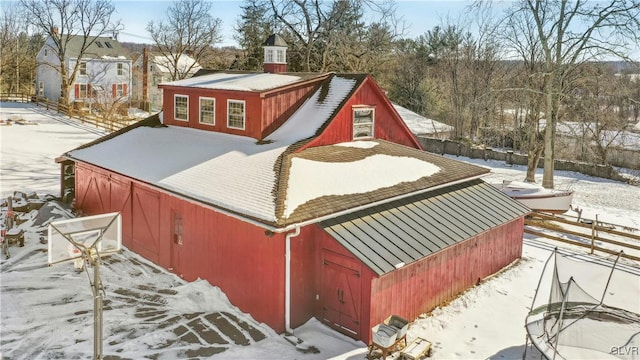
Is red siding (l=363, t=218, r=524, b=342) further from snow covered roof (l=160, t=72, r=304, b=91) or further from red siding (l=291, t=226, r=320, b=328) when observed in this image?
snow covered roof (l=160, t=72, r=304, b=91)

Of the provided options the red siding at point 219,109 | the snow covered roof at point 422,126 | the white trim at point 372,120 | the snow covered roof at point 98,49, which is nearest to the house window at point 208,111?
the red siding at point 219,109

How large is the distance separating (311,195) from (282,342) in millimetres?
3590

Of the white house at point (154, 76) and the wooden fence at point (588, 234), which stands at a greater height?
the white house at point (154, 76)

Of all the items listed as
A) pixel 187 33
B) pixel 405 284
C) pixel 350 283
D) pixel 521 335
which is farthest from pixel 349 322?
pixel 187 33

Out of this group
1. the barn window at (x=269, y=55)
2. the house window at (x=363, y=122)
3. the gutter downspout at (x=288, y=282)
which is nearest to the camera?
the gutter downspout at (x=288, y=282)

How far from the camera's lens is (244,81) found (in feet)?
62.2

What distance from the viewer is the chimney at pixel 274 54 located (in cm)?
2092

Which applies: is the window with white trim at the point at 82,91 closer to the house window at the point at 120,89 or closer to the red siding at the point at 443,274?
the house window at the point at 120,89

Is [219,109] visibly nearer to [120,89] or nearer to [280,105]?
[280,105]

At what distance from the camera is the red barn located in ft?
38.5

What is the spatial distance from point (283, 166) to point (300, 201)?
2.05 meters

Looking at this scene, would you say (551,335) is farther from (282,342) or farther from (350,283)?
(282,342)

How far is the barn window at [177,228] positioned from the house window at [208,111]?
497 centimetres

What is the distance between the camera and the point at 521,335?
1200 cm
